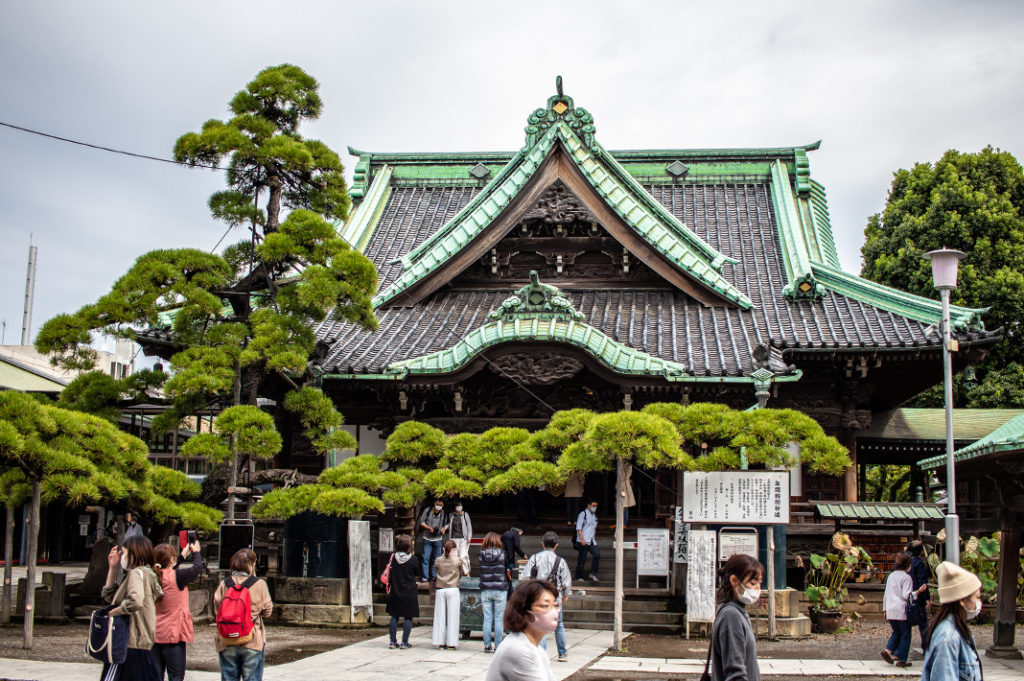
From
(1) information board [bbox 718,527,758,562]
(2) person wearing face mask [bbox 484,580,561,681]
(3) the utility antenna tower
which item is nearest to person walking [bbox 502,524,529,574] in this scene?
(1) information board [bbox 718,527,758,562]

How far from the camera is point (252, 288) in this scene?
687 inches

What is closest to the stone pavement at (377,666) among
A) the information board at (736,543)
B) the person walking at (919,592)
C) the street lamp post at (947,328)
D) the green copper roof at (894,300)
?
the information board at (736,543)

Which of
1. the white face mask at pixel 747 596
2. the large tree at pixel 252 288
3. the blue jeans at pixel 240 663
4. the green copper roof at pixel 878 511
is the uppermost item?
the large tree at pixel 252 288

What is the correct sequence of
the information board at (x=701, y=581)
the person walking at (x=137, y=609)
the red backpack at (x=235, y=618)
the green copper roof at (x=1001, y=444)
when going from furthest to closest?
the information board at (x=701, y=581), the green copper roof at (x=1001, y=444), the red backpack at (x=235, y=618), the person walking at (x=137, y=609)

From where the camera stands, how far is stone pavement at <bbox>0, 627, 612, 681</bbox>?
11539 millimetres

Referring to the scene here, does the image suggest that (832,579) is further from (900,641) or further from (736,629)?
(736,629)

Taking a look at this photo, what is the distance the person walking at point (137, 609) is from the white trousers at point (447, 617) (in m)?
5.63

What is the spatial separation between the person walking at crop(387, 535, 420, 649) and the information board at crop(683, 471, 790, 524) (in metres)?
4.36

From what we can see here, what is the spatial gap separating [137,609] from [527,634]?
469 centimetres

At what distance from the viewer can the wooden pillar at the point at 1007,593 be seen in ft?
44.2

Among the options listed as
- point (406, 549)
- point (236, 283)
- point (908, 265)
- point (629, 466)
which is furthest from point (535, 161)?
point (908, 265)

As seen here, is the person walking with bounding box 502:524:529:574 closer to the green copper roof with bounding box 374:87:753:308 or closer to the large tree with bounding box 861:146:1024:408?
the green copper roof with bounding box 374:87:753:308

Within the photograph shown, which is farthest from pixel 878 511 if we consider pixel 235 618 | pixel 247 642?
pixel 235 618

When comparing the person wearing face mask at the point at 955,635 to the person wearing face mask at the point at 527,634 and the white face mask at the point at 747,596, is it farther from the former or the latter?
the person wearing face mask at the point at 527,634
